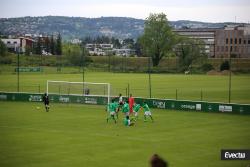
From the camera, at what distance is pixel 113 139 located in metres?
30.9

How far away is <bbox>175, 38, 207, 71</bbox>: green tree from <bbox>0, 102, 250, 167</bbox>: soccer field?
83062mm

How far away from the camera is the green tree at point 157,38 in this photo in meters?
149

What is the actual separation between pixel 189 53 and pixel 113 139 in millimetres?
102372

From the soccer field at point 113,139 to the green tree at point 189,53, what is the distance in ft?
273

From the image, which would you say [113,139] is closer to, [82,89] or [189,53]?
[82,89]

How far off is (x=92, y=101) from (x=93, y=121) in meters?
12.2

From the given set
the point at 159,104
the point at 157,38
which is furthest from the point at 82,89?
the point at 157,38

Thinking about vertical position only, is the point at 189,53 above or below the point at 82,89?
above

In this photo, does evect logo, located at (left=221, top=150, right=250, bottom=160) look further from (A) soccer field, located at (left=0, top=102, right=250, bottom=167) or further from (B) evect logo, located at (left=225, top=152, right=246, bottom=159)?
(A) soccer field, located at (left=0, top=102, right=250, bottom=167)

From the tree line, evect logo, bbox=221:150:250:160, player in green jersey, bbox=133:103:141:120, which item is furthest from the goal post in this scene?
the tree line

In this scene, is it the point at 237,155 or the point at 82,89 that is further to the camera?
the point at 82,89

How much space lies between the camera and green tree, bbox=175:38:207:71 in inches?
5059

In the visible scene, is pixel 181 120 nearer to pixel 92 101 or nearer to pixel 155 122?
pixel 155 122

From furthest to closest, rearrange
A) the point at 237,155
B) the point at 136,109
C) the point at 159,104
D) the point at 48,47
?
the point at 48,47
the point at 159,104
the point at 136,109
the point at 237,155
